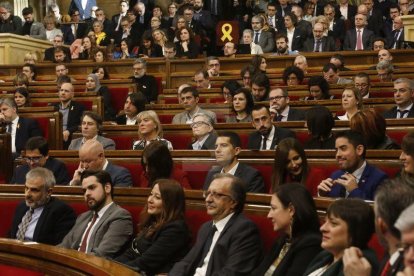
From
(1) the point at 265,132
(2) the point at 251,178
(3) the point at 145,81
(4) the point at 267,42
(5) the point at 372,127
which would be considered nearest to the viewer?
(5) the point at 372,127

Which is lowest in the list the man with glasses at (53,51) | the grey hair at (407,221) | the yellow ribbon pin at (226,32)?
the grey hair at (407,221)

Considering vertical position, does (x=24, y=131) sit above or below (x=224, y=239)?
above

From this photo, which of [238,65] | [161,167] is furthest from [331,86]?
[161,167]

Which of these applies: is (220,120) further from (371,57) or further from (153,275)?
(153,275)

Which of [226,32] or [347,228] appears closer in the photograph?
[347,228]

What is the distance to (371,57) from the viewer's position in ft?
27.1

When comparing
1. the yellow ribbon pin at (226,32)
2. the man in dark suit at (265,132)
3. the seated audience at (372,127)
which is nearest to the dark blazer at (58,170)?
the man in dark suit at (265,132)

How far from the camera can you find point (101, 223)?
4.08 metres

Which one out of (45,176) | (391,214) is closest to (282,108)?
(45,176)

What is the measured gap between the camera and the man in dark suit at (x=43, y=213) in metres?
4.34

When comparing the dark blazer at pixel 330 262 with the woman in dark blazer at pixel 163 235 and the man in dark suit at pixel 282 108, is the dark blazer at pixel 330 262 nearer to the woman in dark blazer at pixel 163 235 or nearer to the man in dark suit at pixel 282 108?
the woman in dark blazer at pixel 163 235

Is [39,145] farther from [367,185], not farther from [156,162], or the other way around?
[367,185]

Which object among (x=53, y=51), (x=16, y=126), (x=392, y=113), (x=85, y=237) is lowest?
(x=85, y=237)

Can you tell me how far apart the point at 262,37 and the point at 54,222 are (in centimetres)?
564
